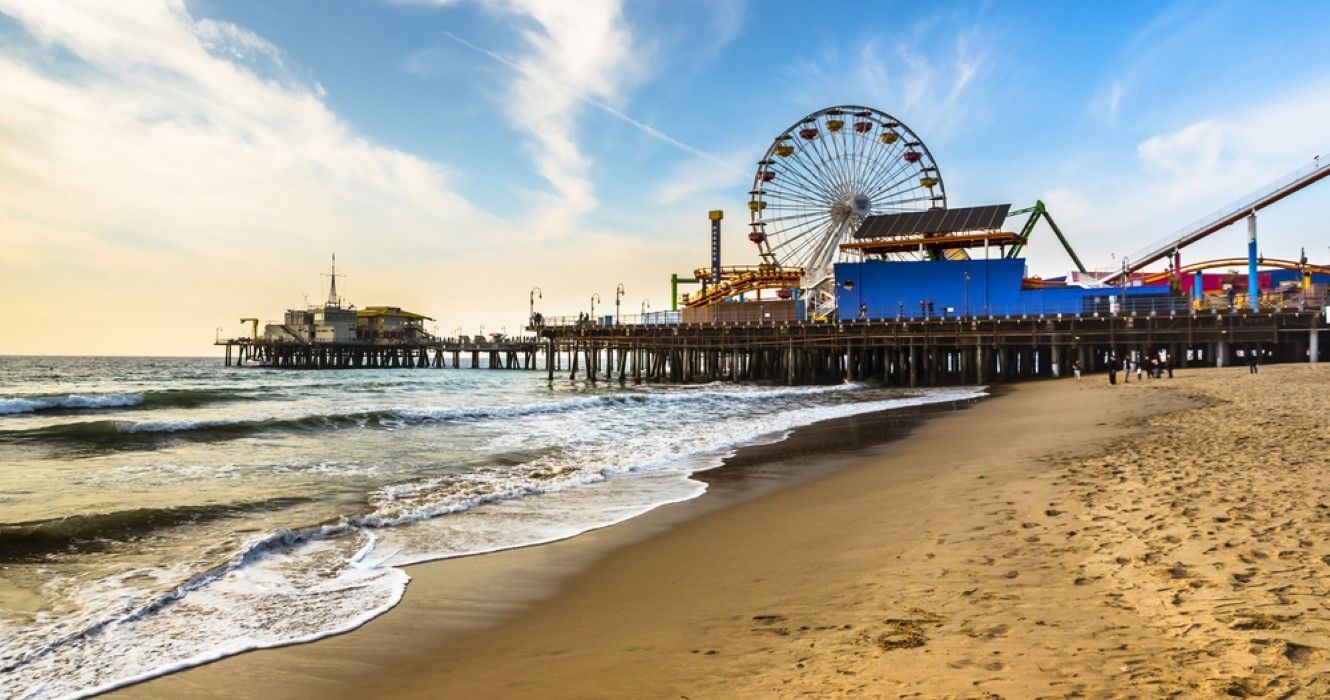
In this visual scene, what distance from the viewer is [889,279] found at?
43031 mm

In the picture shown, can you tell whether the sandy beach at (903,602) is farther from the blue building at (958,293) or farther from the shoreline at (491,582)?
the blue building at (958,293)

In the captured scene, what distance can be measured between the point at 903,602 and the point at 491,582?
124 inches

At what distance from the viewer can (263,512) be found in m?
8.62

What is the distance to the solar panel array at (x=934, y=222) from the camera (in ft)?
137

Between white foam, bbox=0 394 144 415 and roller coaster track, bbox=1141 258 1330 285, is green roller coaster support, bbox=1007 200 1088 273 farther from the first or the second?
white foam, bbox=0 394 144 415

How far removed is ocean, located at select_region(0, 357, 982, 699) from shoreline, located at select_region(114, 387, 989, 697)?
0.49ft

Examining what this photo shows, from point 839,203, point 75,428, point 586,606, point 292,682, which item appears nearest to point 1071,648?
point 586,606

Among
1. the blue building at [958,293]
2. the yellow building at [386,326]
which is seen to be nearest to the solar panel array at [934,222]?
the blue building at [958,293]

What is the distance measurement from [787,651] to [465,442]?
1325 centimetres

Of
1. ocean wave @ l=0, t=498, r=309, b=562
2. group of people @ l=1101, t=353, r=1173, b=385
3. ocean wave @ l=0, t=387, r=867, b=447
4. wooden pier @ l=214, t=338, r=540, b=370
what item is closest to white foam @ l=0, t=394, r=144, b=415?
ocean wave @ l=0, t=387, r=867, b=447

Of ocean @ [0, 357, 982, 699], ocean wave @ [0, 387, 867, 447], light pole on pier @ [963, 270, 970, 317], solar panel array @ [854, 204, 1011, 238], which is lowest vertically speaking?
A: ocean @ [0, 357, 982, 699]

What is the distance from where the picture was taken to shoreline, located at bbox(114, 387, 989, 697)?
13.3 feet

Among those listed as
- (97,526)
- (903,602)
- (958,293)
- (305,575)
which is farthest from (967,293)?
(97,526)

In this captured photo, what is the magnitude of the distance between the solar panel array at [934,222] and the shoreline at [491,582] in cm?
3386
